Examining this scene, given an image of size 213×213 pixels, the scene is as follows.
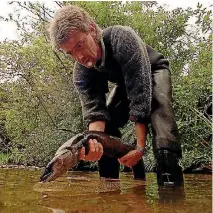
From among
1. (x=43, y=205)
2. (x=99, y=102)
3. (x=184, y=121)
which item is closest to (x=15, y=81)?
(x=184, y=121)

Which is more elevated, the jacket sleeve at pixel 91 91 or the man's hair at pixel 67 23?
the man's hair at pixel 67 23

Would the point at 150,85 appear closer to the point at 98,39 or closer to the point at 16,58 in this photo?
the point at 98,39

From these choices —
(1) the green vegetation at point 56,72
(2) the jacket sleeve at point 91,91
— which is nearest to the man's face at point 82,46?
(2) the jacket sleeve at point 91,91

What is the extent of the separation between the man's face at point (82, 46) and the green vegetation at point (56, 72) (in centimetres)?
277

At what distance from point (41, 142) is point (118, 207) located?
666 cm

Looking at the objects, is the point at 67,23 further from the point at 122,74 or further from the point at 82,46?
the point at 122,74

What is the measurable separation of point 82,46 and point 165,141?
76cm

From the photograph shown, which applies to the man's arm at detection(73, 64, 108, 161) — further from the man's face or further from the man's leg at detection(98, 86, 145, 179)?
the man's face

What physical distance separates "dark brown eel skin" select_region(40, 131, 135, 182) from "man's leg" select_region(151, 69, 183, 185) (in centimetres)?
24

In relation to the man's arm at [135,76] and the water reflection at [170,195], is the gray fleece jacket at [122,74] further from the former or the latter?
the water reflection at [170,195]

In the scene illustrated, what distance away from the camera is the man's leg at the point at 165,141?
86.8 inches

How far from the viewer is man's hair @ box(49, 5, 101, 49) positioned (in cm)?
219

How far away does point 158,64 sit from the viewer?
263 cm

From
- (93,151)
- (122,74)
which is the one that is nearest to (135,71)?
(122,74)
